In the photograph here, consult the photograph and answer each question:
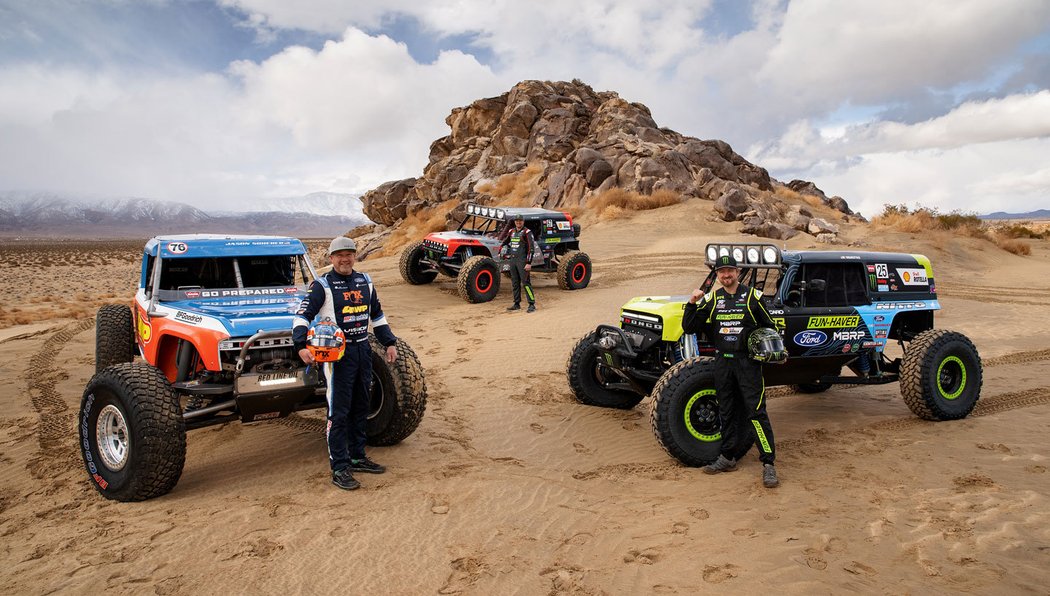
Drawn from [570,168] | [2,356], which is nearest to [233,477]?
[2,356]

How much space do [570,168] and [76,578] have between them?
30.8 metres

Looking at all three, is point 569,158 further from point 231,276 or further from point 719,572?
point 719,572

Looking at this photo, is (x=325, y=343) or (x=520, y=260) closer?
(x=325, y=343)

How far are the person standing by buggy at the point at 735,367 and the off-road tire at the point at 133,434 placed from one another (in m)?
4.01

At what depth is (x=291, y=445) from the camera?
6.26m

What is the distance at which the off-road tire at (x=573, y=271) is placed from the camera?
15.8 meters

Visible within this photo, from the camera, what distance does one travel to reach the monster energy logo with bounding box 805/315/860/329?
261 inches

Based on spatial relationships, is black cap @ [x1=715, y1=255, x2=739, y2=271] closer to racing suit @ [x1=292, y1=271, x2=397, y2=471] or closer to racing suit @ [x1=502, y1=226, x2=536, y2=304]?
racing suit @ [x1=292, y1=271, x2=397, y2=471]

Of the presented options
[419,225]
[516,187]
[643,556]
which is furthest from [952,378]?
[419,225]

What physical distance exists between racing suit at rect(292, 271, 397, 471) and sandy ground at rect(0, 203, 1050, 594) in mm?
425

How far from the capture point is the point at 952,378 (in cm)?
702

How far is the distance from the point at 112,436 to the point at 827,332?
630 cm

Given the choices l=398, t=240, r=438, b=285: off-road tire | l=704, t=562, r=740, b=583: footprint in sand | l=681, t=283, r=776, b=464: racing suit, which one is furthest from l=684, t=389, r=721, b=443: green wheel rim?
l=398, t=240, r=438, b=285: off-road tire

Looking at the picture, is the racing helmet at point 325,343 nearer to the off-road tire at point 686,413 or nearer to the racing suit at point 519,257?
the off-road tire at point 686,413
